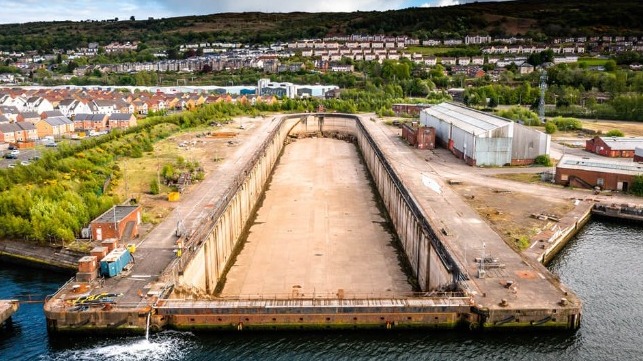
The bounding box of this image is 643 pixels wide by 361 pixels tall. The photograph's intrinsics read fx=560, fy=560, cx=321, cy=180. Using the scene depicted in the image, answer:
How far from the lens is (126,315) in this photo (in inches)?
1110

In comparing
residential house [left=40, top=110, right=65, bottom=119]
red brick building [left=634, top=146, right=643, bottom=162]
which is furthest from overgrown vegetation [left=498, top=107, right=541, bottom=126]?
residential house [left=40, top=110, right=65, bottom=119]

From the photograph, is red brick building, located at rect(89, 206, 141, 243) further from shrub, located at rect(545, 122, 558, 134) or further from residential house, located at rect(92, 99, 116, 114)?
residential house, located at rect(92, 99, 116, 114)

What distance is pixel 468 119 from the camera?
246ft

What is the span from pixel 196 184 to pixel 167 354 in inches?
1137

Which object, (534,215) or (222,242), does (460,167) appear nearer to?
(534,215)

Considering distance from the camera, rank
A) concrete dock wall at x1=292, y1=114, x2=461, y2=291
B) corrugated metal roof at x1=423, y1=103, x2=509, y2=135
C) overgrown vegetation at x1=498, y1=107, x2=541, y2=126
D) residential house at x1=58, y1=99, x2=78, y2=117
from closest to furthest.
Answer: concrete dock wall at x1=292, y1=114, x2=461, y2=291 < corrugated metal roof at x1=423, y1=103, x2=509, y2=135 < overgrown vegetation at x1=498, y1=107, x2=541, y2=126 < residential house at x1=58, y1=99, x2=78, y2=117

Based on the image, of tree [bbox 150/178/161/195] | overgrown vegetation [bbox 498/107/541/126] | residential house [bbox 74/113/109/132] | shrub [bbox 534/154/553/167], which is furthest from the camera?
residential house [bbox 74/113/109/132]

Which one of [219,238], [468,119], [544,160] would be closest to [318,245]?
[219,238]

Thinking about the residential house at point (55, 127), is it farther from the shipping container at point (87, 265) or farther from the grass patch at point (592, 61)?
the grass patch at point (592, 61)

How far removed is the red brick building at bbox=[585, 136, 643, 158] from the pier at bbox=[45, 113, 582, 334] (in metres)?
25.9

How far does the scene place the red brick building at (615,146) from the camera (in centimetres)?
7106

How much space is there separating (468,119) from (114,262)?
54.8 meters

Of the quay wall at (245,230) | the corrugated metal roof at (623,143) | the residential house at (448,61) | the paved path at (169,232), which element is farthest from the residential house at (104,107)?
the residential house at (448,61)

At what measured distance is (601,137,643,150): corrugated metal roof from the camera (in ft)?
234
